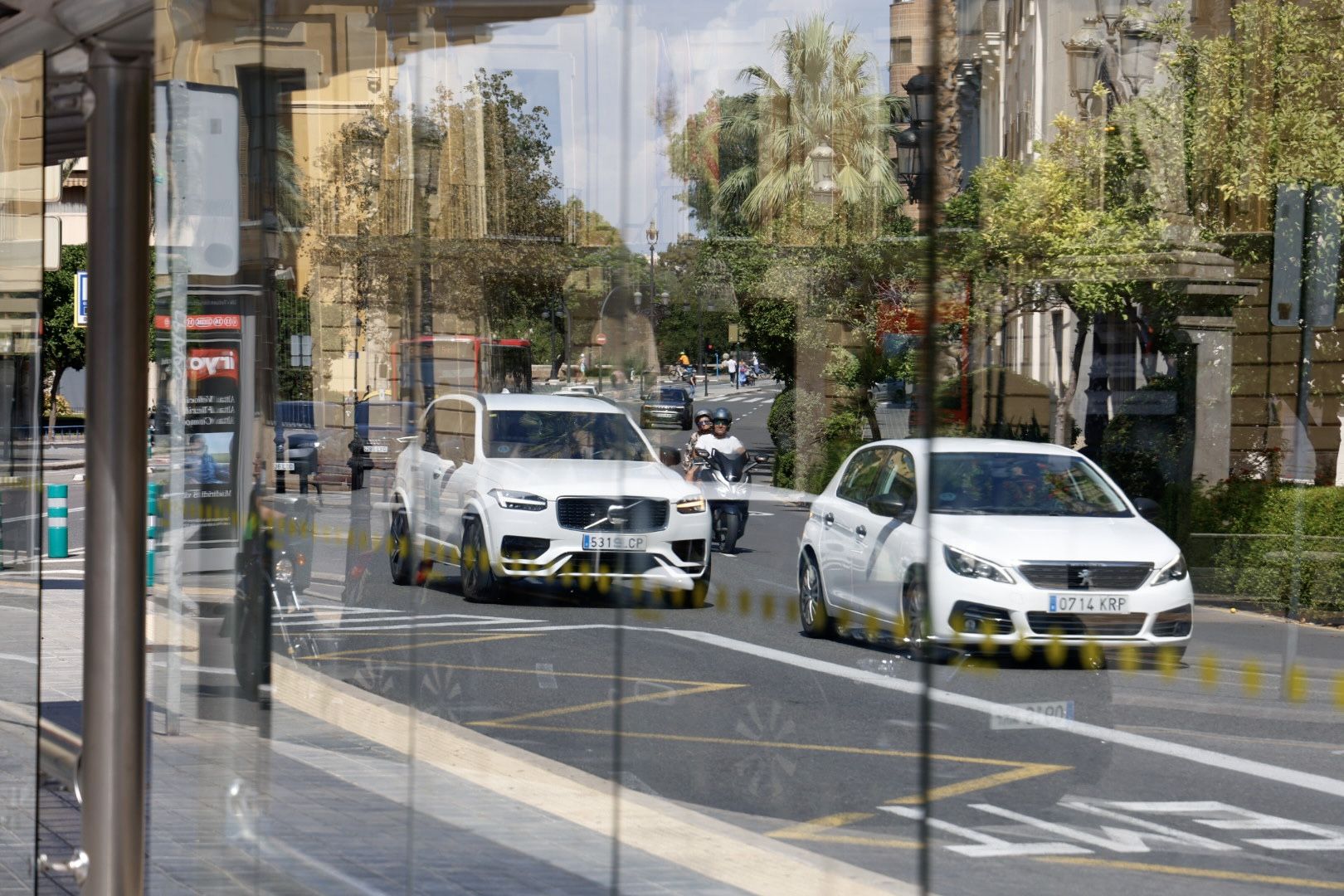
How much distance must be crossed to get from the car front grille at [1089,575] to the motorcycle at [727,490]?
0.76 meters

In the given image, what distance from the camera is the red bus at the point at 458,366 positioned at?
372cm

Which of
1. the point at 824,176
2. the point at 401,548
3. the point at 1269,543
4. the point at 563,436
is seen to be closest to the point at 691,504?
the point at 563,436

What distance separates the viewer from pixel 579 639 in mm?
3436

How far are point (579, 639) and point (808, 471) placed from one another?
764 millimetres

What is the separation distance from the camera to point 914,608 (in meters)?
2.76

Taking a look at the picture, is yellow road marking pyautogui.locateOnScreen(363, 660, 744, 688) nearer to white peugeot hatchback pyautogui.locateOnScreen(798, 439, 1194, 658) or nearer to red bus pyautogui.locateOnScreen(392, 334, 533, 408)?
white peugeot hatchback pyautogui.locateOnScreen(798, 439, 1194, 658)

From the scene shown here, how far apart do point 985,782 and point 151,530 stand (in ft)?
8.51

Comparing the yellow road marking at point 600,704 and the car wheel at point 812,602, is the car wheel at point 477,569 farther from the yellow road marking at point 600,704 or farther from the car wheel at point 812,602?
the car wheel at point 812,602

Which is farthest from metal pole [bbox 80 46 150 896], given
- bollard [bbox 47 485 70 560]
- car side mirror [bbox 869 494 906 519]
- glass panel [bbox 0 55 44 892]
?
bollard [bbox 47 485 70 560]

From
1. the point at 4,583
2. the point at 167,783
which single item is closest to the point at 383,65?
the point at 167,783

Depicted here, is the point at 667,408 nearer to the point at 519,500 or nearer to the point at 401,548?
the point at 519,500

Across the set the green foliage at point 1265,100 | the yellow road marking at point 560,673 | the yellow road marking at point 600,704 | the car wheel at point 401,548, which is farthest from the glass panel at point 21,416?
the green foliage at point 1265,100

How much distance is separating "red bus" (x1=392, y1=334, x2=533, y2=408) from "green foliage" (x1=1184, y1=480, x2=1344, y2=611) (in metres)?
1.74

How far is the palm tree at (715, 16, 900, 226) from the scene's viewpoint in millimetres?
2975
